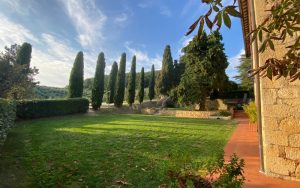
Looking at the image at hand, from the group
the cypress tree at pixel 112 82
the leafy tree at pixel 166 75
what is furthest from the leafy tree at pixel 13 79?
the leafy tree at pixel 166 75

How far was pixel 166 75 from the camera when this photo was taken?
37.2m

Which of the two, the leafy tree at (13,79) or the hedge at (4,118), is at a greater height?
the leafy tree at (13,79)

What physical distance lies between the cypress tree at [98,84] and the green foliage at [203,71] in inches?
355

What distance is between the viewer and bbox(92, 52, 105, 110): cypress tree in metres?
26.6

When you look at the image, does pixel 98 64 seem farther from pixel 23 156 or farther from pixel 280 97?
pixel 280 97

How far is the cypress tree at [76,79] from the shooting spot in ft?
80.6

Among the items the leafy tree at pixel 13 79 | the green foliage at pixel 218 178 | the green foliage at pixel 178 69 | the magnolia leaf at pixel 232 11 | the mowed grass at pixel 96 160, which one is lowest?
the mowed grass at pixel 96 160

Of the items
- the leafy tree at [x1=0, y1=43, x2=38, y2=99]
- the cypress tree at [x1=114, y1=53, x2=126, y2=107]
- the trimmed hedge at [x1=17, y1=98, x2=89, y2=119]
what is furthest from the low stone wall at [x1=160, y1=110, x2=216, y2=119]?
the leafy tree at [x1=0, y1=43, x2=38, y2=99]

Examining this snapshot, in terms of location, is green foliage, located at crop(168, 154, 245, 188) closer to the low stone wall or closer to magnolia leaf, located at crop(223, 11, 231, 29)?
magnolia leaf, located at crop(223, 11, 231, 29)

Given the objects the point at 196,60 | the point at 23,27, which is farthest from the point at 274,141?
the point at 196,60

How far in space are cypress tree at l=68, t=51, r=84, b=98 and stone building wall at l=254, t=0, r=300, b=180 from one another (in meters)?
21.9

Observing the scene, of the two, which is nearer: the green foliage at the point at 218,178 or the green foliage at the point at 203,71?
the green foliage at the point at 218,178

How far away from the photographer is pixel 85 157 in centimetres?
640

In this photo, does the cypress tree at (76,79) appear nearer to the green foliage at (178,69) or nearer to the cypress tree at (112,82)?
the cypress tree at (112,82)
